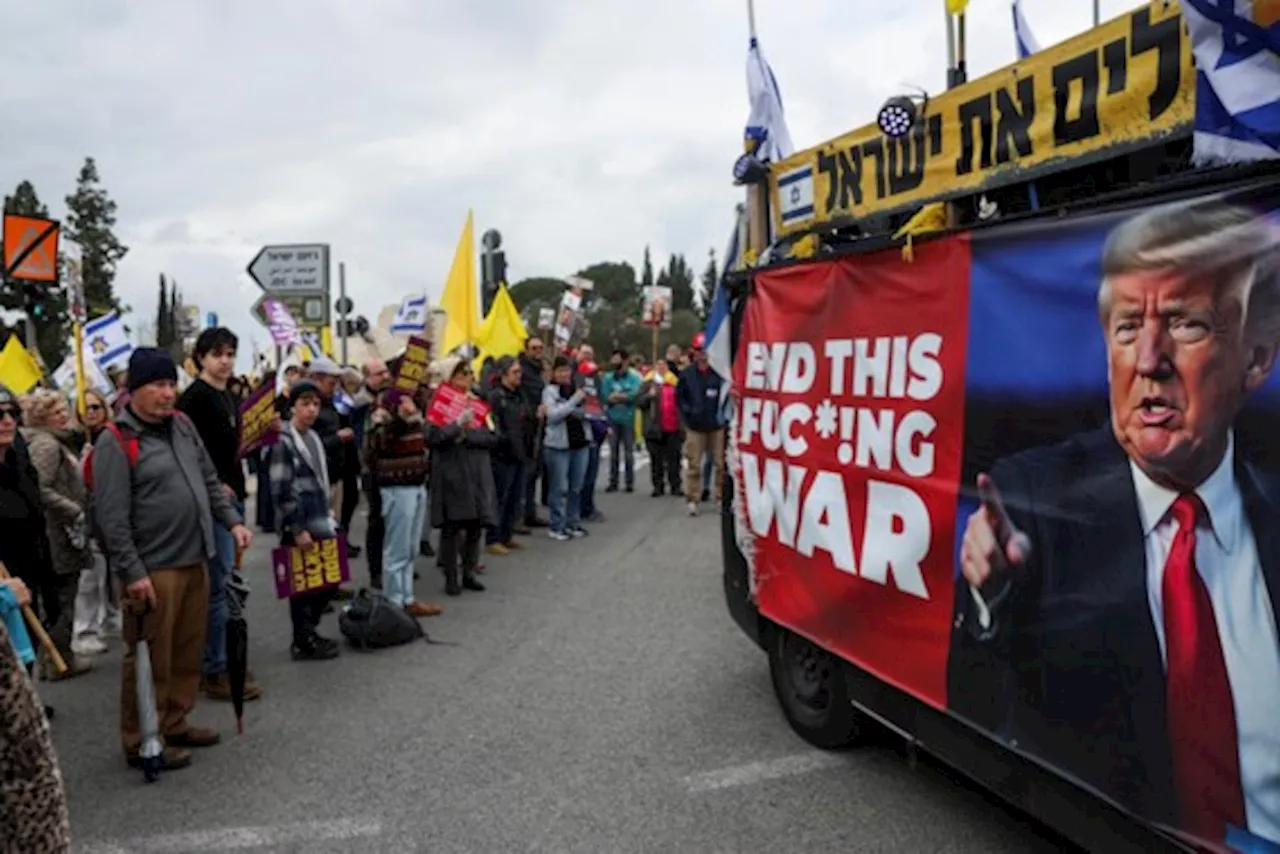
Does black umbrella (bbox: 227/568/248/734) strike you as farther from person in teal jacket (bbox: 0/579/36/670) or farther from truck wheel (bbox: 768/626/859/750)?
truck wheel (bbox: 768/626/859/750)

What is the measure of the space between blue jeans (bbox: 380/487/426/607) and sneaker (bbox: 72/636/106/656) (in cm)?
178

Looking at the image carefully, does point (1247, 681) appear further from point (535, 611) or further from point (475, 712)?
point (535, 611)

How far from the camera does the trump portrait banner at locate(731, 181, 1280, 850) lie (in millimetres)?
2324

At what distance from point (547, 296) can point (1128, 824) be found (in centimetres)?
6873

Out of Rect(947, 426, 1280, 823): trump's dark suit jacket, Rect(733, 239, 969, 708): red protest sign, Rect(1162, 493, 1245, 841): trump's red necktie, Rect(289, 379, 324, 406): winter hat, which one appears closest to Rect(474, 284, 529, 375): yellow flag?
Rect(289, 379, 324, 406): winter hat

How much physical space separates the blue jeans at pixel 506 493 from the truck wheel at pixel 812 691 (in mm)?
4927

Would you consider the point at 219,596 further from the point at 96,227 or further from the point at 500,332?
the point at 96,227

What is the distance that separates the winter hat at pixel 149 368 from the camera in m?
4.39

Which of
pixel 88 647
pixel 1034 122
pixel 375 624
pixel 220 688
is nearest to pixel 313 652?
pixel 375 624

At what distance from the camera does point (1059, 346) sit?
111 inches

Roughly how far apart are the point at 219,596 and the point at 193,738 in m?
0.81

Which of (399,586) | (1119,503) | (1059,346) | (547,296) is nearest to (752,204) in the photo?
(1059,346)

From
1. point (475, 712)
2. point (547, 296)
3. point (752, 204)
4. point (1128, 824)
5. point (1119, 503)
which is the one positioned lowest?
point (475, 712)

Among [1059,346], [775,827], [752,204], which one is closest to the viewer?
[1059,346]
